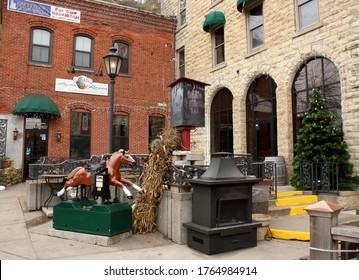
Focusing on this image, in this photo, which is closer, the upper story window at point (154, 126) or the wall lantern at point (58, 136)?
the wall lantern at point (58, 136)

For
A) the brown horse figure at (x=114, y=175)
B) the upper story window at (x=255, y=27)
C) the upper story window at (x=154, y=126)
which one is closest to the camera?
the brown horse figure at (x=114, y=175)

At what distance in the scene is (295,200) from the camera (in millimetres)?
8594

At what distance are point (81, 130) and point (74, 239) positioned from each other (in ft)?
36.5

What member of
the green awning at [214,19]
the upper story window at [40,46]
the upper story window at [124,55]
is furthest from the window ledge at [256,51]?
the upper story window at [40,46]

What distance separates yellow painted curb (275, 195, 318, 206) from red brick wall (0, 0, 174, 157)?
10.7 m

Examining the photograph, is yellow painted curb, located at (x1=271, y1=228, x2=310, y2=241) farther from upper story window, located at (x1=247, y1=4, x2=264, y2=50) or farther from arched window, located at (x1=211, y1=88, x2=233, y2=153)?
upper story window, located at (x1=247, y1=4, x2=264, y2=50)

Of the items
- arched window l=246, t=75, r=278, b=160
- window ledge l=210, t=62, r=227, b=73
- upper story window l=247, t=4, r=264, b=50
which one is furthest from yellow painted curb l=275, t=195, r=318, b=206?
window ledge l=210, t=62, r=227, b=73

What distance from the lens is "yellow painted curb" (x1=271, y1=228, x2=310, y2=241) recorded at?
5.98 m

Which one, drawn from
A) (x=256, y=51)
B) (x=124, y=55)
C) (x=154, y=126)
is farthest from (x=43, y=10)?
(x=256, y=51)

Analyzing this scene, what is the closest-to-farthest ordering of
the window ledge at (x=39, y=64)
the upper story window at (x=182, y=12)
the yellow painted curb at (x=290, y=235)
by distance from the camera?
the yellow painted curb at (x=290, y=235) → the window ledge at (x=39, y=64) → the upper story window at (x=182, y=12)

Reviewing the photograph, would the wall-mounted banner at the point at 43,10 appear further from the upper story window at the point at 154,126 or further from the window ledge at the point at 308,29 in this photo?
the window ledge at the point at 308,29

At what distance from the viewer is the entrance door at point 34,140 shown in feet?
49.9

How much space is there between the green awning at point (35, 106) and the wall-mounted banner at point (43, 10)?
418cm

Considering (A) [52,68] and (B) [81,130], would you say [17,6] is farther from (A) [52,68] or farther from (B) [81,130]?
(B) [81,130]
